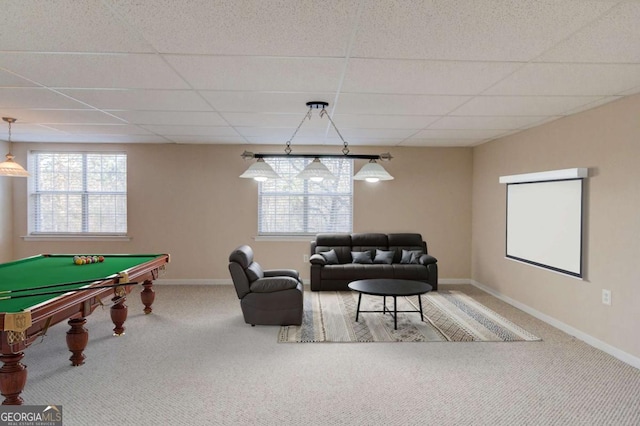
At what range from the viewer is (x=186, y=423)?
106 inches

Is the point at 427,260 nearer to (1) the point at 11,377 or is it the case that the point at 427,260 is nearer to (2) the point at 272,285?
(2) the point at 272,285

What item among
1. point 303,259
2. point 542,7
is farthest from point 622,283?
point 303,259

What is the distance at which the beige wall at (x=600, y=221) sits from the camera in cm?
373

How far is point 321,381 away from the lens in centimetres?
332

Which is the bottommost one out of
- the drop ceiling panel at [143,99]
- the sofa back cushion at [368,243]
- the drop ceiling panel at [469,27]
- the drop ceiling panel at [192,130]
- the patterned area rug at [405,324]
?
the patterned area rug at [405,324]

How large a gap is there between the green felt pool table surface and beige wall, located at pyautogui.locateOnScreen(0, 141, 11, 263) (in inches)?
94.5

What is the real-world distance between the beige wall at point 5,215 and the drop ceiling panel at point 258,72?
526 cm

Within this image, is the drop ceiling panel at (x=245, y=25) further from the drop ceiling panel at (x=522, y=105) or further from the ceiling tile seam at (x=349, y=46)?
the drop ceiling panel at (x=522, y=105)

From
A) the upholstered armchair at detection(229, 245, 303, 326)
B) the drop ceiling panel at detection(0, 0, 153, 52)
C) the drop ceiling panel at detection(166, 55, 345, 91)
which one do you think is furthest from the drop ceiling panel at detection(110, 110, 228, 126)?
the drop ceiling panel at detection(0, 0, 153, 52)

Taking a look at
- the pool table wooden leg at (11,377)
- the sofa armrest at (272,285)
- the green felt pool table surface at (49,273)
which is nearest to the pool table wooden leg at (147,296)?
the green felt pool table surface at (49,273)

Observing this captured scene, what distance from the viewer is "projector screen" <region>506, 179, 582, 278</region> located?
4.46 m

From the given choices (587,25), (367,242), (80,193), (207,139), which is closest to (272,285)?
(367,242)

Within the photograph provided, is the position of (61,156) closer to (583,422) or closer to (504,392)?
(504,392)

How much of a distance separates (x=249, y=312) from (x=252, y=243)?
8.23 ft
